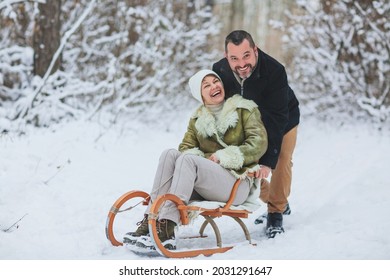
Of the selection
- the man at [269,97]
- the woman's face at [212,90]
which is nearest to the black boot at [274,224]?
the man at [269,97]

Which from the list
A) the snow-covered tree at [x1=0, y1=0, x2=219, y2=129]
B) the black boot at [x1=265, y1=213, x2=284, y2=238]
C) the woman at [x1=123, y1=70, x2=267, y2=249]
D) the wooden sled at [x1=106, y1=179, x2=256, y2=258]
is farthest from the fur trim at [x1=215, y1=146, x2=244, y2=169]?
the snow-covered tree at [x1=0, y1=0, x2=219, y2=129]

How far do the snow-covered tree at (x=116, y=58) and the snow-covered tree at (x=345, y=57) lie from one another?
2385 mm

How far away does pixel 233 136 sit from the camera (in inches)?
145

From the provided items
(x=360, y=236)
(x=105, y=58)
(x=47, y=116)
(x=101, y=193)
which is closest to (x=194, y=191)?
(x=360, y=236)

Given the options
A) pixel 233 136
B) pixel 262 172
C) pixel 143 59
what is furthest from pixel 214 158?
pixel 143 59

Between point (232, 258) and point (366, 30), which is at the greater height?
point (366, 30)

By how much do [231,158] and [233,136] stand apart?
22 cm

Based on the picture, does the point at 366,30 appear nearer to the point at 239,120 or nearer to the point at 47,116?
the point at 47,116

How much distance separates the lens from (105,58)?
9430 mm

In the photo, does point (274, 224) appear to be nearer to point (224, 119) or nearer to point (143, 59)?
point (224, 119)

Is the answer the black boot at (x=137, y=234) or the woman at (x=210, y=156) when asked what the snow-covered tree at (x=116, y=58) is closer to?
the woman at (x=210, y=156)

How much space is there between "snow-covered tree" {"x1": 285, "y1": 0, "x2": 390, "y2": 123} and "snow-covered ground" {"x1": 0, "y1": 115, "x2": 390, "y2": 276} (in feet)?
3.03

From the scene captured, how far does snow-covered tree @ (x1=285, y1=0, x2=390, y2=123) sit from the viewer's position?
7.71 m

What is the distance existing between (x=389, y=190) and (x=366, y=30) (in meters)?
4.13
